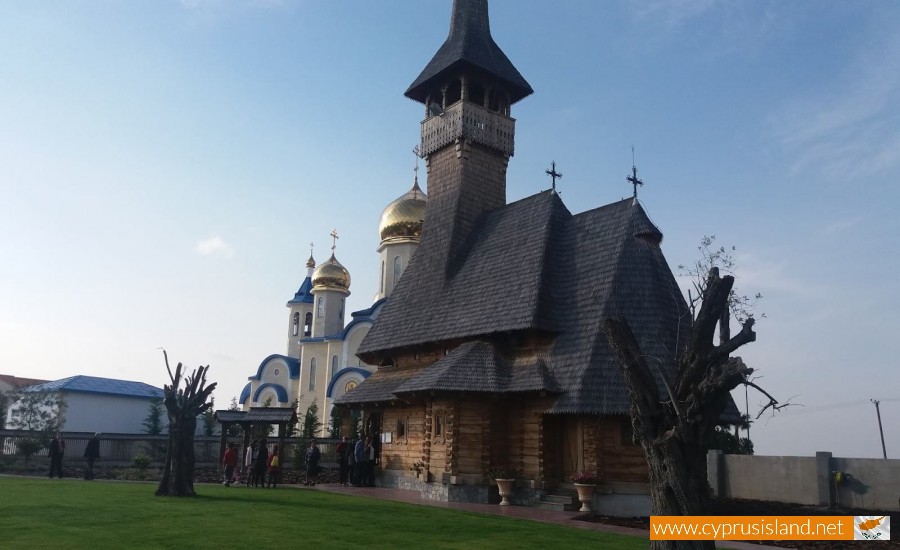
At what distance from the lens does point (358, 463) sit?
73.7 feet

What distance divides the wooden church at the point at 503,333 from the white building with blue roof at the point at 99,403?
26.0 metres

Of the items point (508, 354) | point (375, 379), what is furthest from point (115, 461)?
point (508, 354)

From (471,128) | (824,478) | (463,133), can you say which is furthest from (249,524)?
(471,128)

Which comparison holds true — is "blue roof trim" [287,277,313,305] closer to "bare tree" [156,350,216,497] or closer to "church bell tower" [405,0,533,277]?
"church bell tower" [405,0,533,277]

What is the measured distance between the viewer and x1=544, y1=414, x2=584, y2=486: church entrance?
18.7 meters

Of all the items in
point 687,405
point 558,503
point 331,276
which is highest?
point 331,276

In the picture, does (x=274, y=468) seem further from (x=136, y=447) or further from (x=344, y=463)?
(x=136, y=447)

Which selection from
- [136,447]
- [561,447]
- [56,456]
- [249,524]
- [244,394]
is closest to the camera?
[249,524]

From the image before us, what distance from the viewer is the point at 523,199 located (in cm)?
2472

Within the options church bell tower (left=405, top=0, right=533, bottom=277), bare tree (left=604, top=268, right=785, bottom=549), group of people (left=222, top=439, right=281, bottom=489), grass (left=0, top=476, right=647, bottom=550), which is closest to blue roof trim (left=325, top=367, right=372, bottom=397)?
church bell tower (left=405, top=0, right=533, bottom=277)

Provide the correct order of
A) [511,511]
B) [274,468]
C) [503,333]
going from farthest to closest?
[274,468]
[503,333]
[511,511]

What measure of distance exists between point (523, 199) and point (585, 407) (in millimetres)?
9462

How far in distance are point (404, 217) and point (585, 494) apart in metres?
27.8

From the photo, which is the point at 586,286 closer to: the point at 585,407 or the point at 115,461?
the point at 585,407
